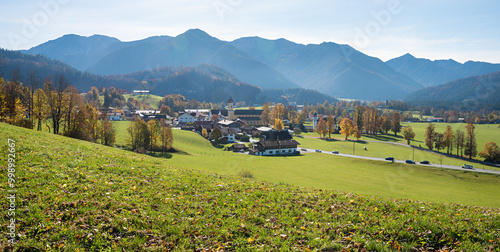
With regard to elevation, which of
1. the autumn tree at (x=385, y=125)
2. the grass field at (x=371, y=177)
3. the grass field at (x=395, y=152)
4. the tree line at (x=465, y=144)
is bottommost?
the grass field at (x=371, y=177)

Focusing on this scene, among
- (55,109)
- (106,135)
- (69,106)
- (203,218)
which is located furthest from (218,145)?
(203,218)

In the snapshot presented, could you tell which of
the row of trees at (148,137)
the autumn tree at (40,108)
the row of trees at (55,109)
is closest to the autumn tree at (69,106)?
the row of trees at (55,109)

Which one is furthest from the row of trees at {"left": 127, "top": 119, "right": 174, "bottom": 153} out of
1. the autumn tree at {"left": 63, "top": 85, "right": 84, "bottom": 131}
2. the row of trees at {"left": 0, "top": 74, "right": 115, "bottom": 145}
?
the autumn tree at {"left": 63, "top": 85, "right": 84, "bottom": 131}

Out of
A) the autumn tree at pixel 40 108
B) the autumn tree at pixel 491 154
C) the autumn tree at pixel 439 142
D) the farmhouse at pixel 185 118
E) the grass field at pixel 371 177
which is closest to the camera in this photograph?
the grass field at pixel 371 177

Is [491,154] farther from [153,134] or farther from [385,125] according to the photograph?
[153,134]

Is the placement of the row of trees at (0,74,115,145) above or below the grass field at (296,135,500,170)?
above

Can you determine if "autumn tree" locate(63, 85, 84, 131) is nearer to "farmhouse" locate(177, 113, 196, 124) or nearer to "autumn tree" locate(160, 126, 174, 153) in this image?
"autumn tree" locate(160, 126, 174, 153)

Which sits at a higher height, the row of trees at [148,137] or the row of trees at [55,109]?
the row of trees at [55,109]

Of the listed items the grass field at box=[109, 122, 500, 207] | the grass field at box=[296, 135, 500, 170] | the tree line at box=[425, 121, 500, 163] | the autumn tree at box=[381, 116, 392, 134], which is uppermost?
the autumn tree at box=[381, 116, 392, 134]

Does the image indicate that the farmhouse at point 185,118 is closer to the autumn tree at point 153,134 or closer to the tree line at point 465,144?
the autumn tree at point 153,134

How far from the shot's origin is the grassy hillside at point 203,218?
9.46 metres

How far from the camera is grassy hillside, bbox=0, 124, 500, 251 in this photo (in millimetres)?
9461

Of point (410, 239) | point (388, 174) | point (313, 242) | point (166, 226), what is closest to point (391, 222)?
point (410, 239)

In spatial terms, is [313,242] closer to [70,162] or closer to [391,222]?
[391,222]
